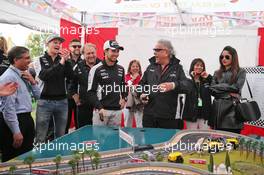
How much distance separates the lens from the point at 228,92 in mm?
2787

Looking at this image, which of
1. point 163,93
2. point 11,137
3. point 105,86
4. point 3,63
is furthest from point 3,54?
point 163,93

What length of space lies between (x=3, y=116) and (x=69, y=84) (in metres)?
1.66

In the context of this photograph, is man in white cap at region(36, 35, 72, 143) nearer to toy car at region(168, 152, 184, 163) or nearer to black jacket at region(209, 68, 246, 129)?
black jacket at region(209, 68, 246, 129)

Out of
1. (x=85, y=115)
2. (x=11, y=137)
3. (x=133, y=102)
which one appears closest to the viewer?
(x=11, y=137)

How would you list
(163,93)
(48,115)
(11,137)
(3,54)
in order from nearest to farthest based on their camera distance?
(11,137) → (163,93) → (48,115) → (3,54)

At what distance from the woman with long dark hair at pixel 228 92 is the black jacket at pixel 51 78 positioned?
4.81ft

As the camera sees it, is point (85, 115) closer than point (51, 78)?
No

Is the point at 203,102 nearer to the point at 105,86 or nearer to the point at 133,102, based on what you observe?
the point at 133,102

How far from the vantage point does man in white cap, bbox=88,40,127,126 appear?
2.97 metres

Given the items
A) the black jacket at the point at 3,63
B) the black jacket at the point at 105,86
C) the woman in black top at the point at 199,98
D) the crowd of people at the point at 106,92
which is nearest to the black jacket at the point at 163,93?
the crowd of people at the point at 106,92

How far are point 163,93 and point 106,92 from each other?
58 cm

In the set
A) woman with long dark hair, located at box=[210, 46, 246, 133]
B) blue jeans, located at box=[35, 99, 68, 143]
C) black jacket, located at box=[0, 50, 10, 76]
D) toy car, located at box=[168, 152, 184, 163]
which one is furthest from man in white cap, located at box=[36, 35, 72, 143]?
toy car, located at box=[168, 152, 184, 163]

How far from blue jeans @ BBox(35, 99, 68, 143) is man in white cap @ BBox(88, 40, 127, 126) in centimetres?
35

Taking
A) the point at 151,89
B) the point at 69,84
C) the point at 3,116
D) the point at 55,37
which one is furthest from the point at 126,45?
the point at 3,116
